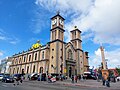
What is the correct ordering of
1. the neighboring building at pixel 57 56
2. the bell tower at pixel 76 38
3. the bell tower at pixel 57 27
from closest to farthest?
the neighboring building at pixel 57 56
the bell tower at pixel 57 27
the bell tower at pixel 76 38

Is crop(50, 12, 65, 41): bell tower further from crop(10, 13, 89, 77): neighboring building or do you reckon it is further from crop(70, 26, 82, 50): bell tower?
crop(70, 26, 82, 50): bell tower

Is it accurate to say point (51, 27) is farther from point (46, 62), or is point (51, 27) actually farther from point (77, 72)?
point (77, 72)

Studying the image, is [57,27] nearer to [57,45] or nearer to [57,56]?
[57,45]

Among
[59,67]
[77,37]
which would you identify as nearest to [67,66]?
[59,67]

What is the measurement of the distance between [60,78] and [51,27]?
20.9 meters

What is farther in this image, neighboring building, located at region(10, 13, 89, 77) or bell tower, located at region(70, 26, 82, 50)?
bell tower, located at region(70, 26, 82, 50)

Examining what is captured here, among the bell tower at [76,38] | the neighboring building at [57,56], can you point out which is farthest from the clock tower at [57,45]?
the bell tower at [76,38]

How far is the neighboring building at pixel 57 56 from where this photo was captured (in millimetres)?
47000

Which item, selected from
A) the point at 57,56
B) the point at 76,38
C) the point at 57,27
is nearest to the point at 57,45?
the point at 57,56

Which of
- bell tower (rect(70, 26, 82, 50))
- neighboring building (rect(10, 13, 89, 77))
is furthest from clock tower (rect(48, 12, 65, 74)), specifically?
bell tower (rect(70, 26, 82, 50))

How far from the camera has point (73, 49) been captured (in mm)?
56250

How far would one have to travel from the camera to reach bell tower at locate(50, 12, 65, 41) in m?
49.5

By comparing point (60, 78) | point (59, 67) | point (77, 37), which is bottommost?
point (60, 78)

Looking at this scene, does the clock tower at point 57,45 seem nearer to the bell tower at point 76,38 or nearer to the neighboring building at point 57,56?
the neighboring building at point 57,56
